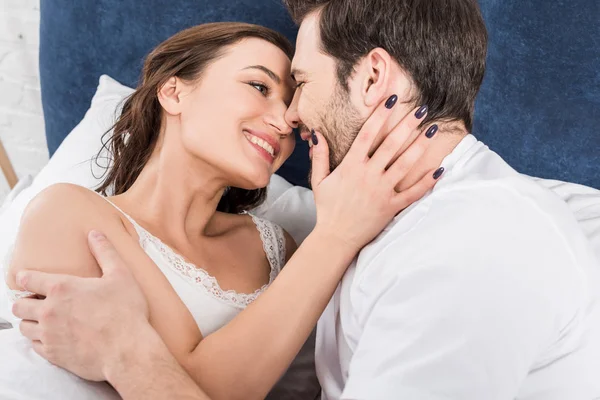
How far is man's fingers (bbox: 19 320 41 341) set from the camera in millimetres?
1242

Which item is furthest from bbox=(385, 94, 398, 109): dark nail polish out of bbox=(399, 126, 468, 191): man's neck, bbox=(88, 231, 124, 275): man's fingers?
bbox=(88, 231, 124, 275): man's fingers

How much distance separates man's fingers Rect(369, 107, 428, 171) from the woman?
0.08 metres

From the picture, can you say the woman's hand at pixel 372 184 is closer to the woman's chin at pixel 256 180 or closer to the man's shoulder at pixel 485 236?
the man's shoulder at pixel 485 236

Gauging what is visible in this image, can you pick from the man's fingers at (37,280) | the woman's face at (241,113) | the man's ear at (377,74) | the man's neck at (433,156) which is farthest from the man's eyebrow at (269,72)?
the man's fingers at (37,280)

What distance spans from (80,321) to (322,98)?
2.08ft

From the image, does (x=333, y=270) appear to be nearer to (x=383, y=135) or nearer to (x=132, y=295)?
(x=383, y=135)

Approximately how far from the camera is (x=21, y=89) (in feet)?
9.03

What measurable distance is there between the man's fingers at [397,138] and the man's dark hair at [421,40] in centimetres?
4

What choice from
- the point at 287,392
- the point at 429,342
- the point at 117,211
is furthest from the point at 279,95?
the point at 429,342

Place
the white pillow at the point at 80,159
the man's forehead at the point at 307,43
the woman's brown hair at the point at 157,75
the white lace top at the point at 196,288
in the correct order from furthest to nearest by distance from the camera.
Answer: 1. the white pillow at the point at 80,159
2. the woman's brown hair at the point at 157,75
3. the white lace top at the point at 196,288
4. the man's forehead at the point at 307,43

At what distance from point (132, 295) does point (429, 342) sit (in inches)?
23.5

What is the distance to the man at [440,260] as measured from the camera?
963 mm

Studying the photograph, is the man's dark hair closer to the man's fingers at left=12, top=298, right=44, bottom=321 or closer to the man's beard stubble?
the man's beard stubble

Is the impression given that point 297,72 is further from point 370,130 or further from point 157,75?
point 157,75
